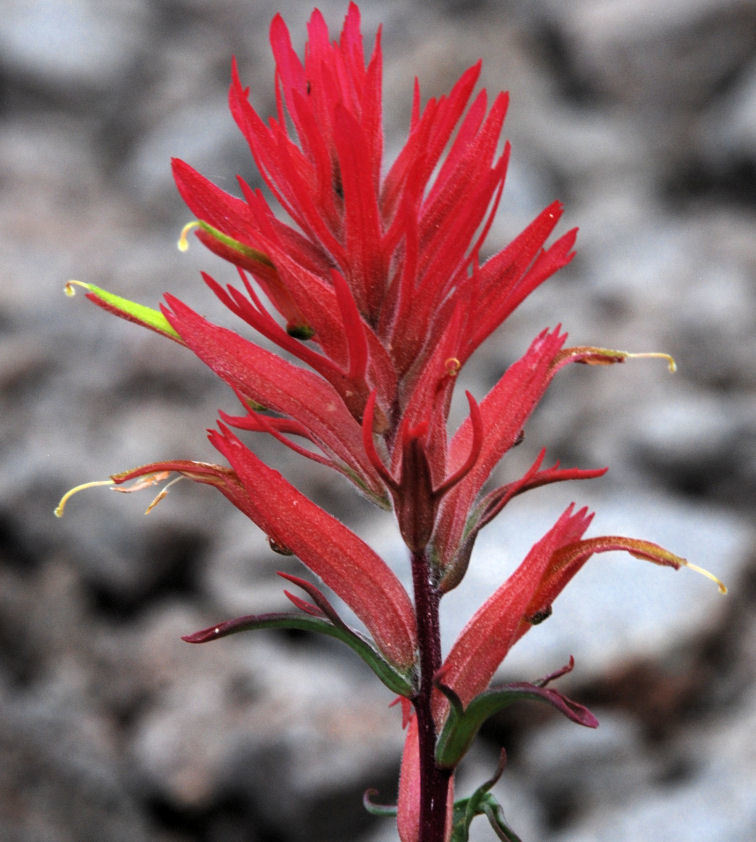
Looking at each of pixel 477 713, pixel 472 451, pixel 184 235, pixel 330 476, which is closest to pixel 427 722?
pixel 477 713

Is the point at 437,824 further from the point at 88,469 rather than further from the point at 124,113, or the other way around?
the point at 124,113

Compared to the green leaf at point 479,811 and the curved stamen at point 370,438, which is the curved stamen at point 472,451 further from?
the green leaf at point 479,811

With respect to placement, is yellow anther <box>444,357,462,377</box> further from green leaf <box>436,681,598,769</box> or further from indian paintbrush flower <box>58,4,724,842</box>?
green leaf <box>436,681,598,769</box>

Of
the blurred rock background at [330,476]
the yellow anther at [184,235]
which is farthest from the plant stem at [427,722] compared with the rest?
the blurred rock background at [330,476]

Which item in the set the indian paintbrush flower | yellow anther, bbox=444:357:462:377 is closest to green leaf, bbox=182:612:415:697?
the indian paintbrush flower

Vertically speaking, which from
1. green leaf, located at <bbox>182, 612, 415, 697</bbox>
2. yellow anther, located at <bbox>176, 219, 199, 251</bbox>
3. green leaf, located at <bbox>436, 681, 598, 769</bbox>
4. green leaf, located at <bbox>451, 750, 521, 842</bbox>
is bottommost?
green leaf, located at <bbox>451, 750, 521, 842</bbox>

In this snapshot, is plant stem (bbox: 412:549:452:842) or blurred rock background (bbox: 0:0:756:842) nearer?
plant stem (bbox: 412:549:452:842)
